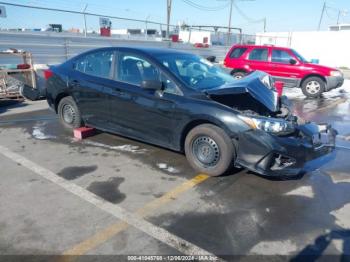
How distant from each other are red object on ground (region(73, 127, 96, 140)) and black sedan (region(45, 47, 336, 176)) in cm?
19

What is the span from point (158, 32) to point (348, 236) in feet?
65.1

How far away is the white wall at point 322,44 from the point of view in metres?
27.8

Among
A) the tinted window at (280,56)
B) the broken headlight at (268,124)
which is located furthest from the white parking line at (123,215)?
the tinted window at (280,56)

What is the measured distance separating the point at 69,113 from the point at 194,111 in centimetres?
284

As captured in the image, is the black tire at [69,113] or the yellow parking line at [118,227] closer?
the yellow parking line at [118,227]

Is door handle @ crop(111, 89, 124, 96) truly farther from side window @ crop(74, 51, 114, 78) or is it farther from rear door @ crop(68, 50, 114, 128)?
side window @ crop(74, 51, 114, 78)

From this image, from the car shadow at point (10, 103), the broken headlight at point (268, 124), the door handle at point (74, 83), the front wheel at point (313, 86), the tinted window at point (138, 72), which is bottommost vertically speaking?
the car shadow at point (10, 103)

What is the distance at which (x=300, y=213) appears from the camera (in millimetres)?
3479

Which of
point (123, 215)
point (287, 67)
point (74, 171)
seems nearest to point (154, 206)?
point (123, 215)

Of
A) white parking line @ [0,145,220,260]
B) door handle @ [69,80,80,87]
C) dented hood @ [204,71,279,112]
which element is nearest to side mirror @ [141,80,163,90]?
dented hood @ [204,71,279,112]

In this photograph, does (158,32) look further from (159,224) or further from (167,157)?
(159,224)

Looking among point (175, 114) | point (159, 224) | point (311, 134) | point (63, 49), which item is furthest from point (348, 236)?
point (63, 49)

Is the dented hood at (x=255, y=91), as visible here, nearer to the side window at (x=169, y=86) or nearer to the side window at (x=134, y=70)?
the side window at (x=169, y=86)

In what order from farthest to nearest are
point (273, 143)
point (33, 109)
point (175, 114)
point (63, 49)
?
point (63, 49), point (33, 109), point (175, 114), point (273, 143)
